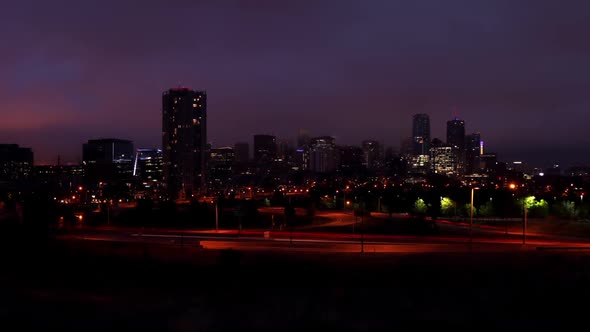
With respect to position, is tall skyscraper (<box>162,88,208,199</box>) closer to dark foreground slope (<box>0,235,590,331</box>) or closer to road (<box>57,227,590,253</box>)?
road (<box>57,227,590,253</box>)

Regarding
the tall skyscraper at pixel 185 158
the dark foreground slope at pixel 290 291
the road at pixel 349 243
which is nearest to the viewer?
the dark foreground slope at pixel 290 291

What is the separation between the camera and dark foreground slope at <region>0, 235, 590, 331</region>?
12.2 meters

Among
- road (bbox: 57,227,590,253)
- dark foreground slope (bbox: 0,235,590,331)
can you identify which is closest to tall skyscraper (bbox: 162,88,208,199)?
road (bbox: 57,227,590,253)

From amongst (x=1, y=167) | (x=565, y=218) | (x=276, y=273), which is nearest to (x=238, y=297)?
(x=276, y=273)

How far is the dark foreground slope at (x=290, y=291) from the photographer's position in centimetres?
1216

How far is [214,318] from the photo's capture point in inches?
480

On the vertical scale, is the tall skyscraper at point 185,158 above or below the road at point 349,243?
above

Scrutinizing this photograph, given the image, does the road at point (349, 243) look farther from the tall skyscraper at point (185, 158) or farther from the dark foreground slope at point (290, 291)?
the tall skyscraper at point (185, 158)

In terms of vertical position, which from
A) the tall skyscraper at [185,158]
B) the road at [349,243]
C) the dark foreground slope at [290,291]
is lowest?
the road at [349,243]

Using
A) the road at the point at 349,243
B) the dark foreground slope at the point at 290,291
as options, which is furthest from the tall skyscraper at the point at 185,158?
the dark foreground slope at the point at 290,291

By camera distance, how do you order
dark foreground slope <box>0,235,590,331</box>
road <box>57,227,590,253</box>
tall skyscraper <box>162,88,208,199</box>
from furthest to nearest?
tall skyscraper <box>162,88,208,199</box>
road <box>57,227,590,253</box>
dark foreground slope <box>0,235,590,331</box>

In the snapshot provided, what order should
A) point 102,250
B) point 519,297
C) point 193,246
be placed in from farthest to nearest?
point 193,246 → point 102,250 → point 519,297

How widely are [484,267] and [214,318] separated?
11.1 metres

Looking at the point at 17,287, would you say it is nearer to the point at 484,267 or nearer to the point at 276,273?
the point at 276,273
